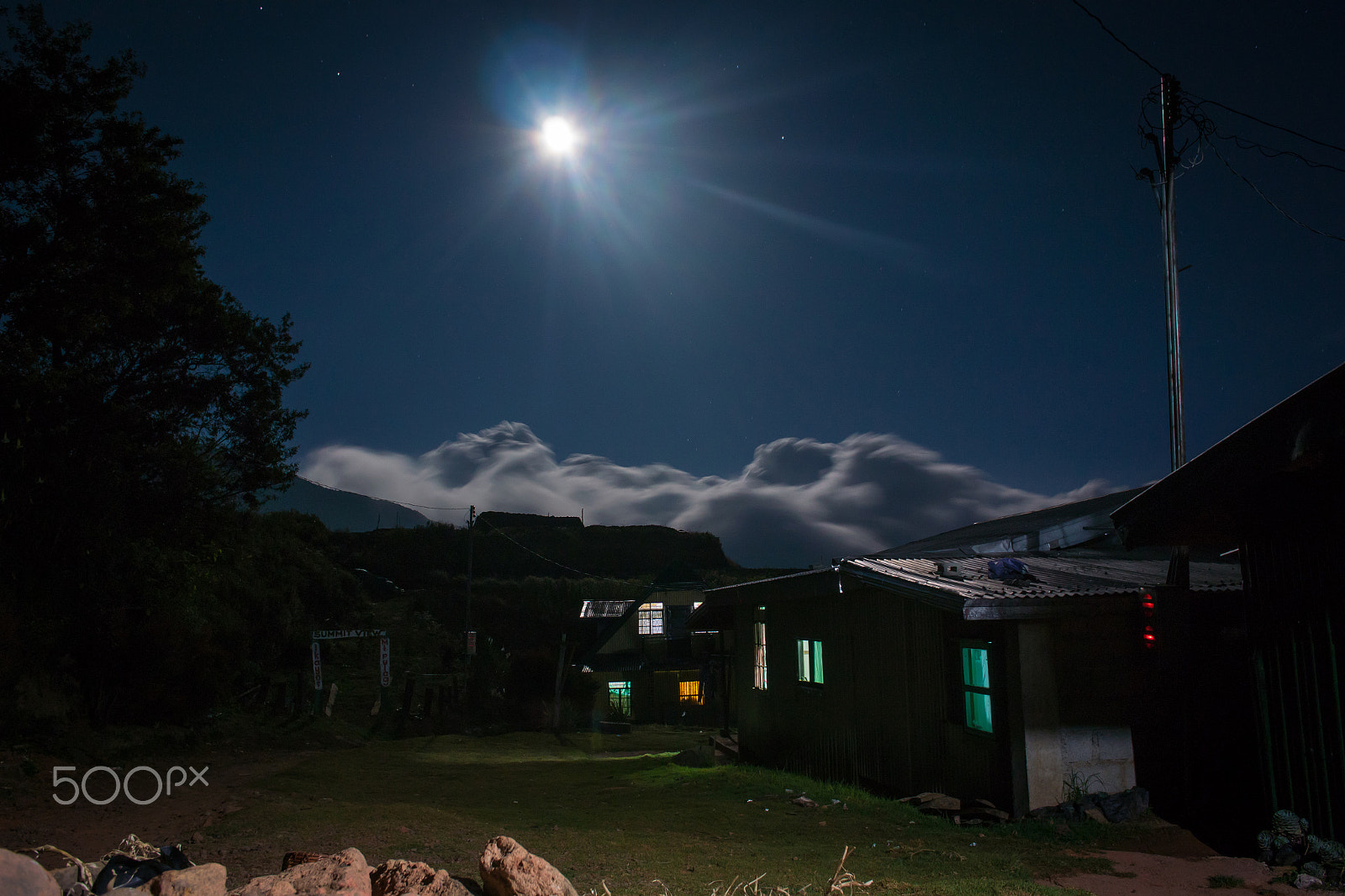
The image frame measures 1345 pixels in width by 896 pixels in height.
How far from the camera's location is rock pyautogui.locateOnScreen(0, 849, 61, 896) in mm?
3000

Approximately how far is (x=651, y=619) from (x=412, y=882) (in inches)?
1273

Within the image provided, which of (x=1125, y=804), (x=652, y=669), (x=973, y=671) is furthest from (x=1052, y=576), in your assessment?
(x=652, y=669)

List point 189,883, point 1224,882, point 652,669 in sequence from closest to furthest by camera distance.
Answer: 1. point 189,883
2. point 1224,882
3. point 652,669

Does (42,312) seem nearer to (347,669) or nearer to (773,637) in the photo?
(773,637)

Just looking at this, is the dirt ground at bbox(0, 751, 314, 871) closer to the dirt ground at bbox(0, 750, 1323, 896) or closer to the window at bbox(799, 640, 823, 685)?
the dirt ground at bbox(0, 750, 1323, 896)

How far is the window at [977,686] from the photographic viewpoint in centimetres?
949

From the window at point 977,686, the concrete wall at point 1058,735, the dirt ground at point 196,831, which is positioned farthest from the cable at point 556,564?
the concrete wall at point 1058,735

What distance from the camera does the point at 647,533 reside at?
212 feet

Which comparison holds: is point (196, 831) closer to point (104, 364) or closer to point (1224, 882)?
point (1224, 882)

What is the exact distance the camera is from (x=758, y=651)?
1623 cm

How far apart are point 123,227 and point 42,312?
8.08ft

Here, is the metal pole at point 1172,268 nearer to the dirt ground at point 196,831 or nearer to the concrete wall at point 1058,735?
the concrete wall at point 1058,735

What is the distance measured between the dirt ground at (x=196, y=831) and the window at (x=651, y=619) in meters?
20.8

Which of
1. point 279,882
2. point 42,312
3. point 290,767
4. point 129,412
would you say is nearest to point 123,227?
point 42,312
